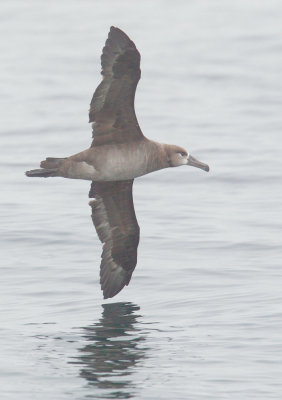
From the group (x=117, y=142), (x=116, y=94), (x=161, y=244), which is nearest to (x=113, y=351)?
(x=117, y=142)

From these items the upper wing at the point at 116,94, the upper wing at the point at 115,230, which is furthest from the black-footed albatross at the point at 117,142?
the upper wing at the point at 115,230

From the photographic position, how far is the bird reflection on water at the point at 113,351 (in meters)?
16.5

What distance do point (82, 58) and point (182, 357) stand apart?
30386 millimetres

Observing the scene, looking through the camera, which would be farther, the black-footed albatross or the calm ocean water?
the calm ocean water

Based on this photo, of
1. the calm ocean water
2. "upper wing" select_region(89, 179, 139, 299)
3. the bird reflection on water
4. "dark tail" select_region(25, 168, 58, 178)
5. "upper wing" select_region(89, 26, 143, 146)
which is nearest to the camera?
the bird reflection on water

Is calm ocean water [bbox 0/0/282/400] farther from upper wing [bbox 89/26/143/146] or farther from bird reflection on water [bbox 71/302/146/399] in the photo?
upper wing [bbox 89/26/143/146]

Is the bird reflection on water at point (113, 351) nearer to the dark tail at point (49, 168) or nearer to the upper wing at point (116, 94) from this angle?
the dark tail at point (49, 168)

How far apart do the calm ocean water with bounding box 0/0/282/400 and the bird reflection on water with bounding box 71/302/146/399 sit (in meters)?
0.03

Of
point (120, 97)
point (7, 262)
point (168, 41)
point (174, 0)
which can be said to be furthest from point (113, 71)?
point (174, 0)

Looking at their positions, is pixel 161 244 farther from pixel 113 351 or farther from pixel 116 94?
pixel 116 94

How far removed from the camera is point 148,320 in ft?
63.5

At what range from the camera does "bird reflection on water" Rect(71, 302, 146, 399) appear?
16531 millimetres

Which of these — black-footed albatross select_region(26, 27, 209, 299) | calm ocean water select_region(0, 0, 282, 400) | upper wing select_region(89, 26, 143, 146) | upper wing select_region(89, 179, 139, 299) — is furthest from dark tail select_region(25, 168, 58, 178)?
calm ocean water select_region(0, 0, 282, 400)

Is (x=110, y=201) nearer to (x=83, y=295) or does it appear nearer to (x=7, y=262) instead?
(x=83, y=295)
